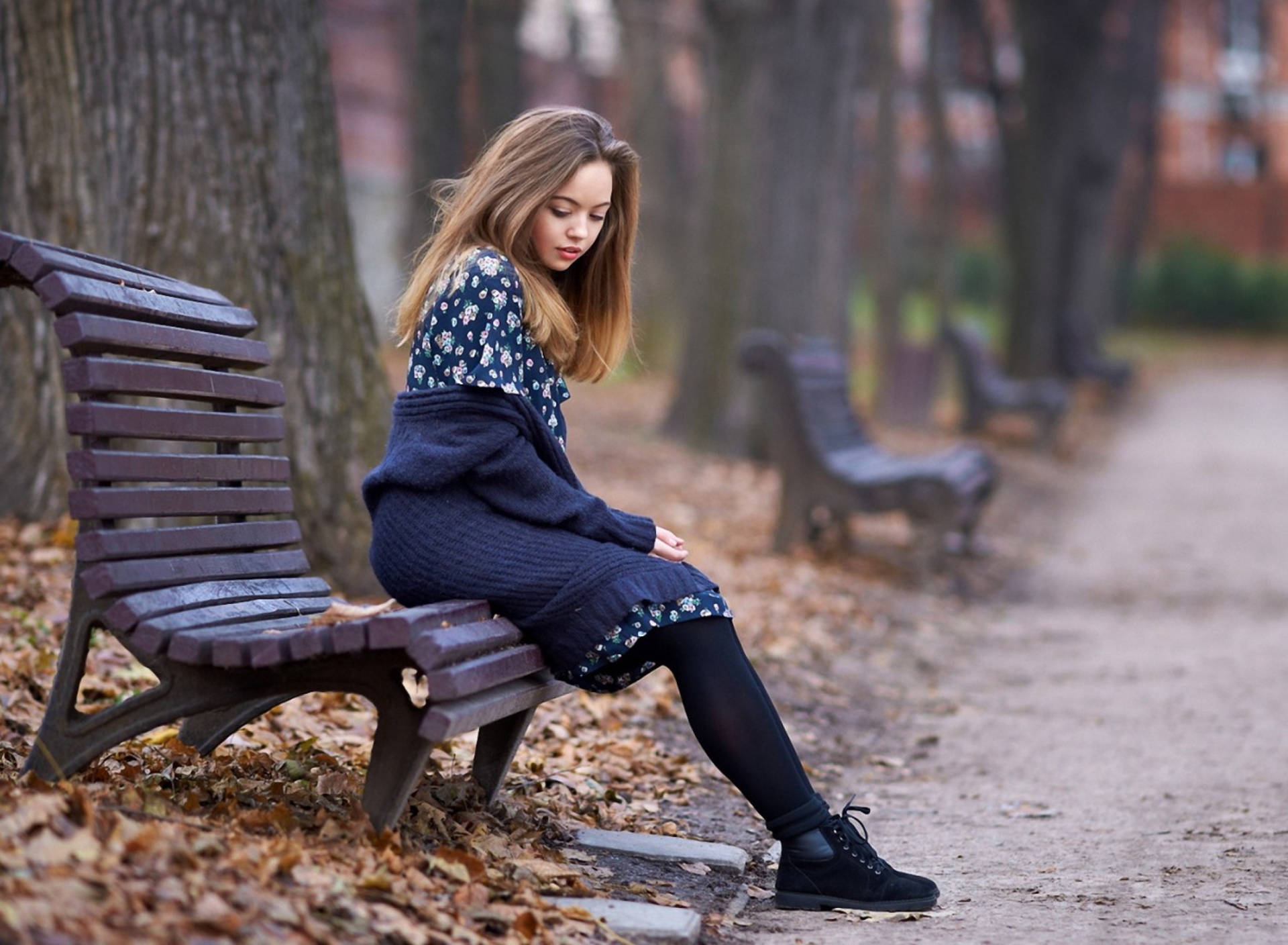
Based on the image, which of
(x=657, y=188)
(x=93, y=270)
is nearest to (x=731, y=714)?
(x=93, y=270)

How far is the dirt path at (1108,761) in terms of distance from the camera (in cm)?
356

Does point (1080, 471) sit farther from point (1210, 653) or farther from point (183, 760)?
point (183, 760)

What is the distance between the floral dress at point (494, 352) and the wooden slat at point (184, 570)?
540 millimetres

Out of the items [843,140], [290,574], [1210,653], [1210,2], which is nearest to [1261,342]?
[1210,2]

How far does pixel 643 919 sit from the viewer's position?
3.21 m

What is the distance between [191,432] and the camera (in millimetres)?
3574

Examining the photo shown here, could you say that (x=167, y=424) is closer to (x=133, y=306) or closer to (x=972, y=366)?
(x=133, y=306)

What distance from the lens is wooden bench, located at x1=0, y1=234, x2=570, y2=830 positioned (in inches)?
122

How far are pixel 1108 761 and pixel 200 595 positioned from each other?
3017 millimetres

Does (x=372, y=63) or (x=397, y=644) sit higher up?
(x=372, y=63)

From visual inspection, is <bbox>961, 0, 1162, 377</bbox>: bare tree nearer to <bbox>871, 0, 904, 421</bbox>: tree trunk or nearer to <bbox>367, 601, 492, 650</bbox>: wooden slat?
<bbox>871, 0, 904, 421</bbox>: tree trunk

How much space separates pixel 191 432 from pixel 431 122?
8.55m

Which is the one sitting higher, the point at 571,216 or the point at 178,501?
the point at 571,216

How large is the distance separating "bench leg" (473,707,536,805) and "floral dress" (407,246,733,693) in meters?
0.30
